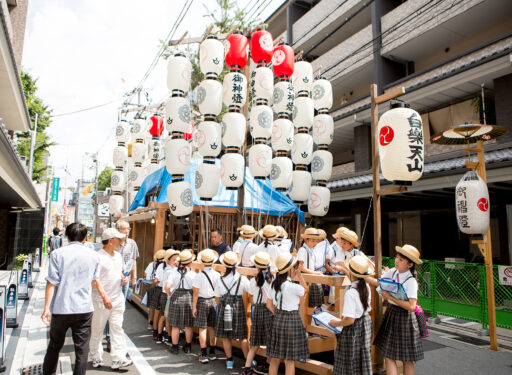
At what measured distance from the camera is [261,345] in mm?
5414

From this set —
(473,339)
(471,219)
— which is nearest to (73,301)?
(471,219)

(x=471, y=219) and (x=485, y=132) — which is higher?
(x=485, y=132)

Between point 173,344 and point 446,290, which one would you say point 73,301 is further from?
point 446,290

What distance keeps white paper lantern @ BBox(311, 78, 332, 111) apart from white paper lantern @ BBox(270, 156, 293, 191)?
2030 millimetres

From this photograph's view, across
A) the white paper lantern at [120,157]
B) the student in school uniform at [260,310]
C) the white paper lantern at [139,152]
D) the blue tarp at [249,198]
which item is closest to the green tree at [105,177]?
the white paper lantern at [120,157]

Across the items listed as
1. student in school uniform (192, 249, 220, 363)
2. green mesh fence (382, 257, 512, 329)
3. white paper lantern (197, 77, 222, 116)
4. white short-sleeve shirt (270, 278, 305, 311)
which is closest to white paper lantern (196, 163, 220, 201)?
white paper lantern (197, 77, 222, 116)

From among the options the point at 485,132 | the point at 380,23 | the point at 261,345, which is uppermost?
the point at 380,23

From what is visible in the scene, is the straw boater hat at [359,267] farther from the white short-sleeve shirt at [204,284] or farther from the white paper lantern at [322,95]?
the white paper lantern at [322,95]

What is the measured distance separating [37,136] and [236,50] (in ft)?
67.6

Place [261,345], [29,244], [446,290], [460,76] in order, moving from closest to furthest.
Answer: [261,345] → [446,290] → [460,76] → [29,244]

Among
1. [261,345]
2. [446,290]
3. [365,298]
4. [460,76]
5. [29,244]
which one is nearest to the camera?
[365,298]

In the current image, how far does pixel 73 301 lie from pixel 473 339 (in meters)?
8.08

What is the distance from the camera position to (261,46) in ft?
29.6

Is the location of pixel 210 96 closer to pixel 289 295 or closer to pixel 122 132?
pixel 289 295
